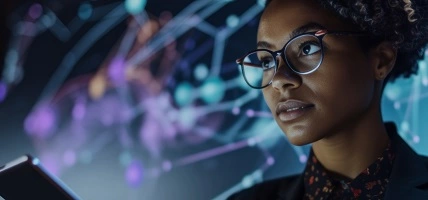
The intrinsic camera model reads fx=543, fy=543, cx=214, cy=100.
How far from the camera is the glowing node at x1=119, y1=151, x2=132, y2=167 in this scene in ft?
6.52

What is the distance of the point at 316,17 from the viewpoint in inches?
53.2

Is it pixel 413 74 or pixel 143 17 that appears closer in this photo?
pixel 413 74

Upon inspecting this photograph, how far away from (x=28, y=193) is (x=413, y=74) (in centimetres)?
114

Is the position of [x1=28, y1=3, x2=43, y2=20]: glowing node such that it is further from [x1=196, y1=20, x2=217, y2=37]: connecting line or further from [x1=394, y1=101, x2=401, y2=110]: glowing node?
[x1=394, y1=101, x2=401, y2=110]: glowing node

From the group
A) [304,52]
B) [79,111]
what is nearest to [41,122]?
[79,111]

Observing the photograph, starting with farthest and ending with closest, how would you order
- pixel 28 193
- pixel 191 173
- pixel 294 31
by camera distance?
pixel 191 173 < pixel 294 31 < pixel 28 193

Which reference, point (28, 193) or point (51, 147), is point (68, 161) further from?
point (28, 193)

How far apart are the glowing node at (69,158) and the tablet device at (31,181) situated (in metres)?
0.93

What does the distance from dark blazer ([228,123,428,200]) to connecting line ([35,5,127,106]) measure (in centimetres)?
84

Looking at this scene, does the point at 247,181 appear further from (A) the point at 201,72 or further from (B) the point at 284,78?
(B) the point at 284,78

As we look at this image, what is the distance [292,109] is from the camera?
1327 millimetres

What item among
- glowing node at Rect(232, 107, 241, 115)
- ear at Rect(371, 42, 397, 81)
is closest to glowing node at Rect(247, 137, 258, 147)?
glowing node at Rect(232, 107, 241, 115)

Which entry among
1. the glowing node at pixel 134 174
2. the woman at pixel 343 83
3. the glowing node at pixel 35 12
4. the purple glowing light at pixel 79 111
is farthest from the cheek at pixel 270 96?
the glowing node at pixel 35 12

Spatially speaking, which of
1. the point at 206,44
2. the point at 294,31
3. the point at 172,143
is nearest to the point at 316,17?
the point at 294,31
